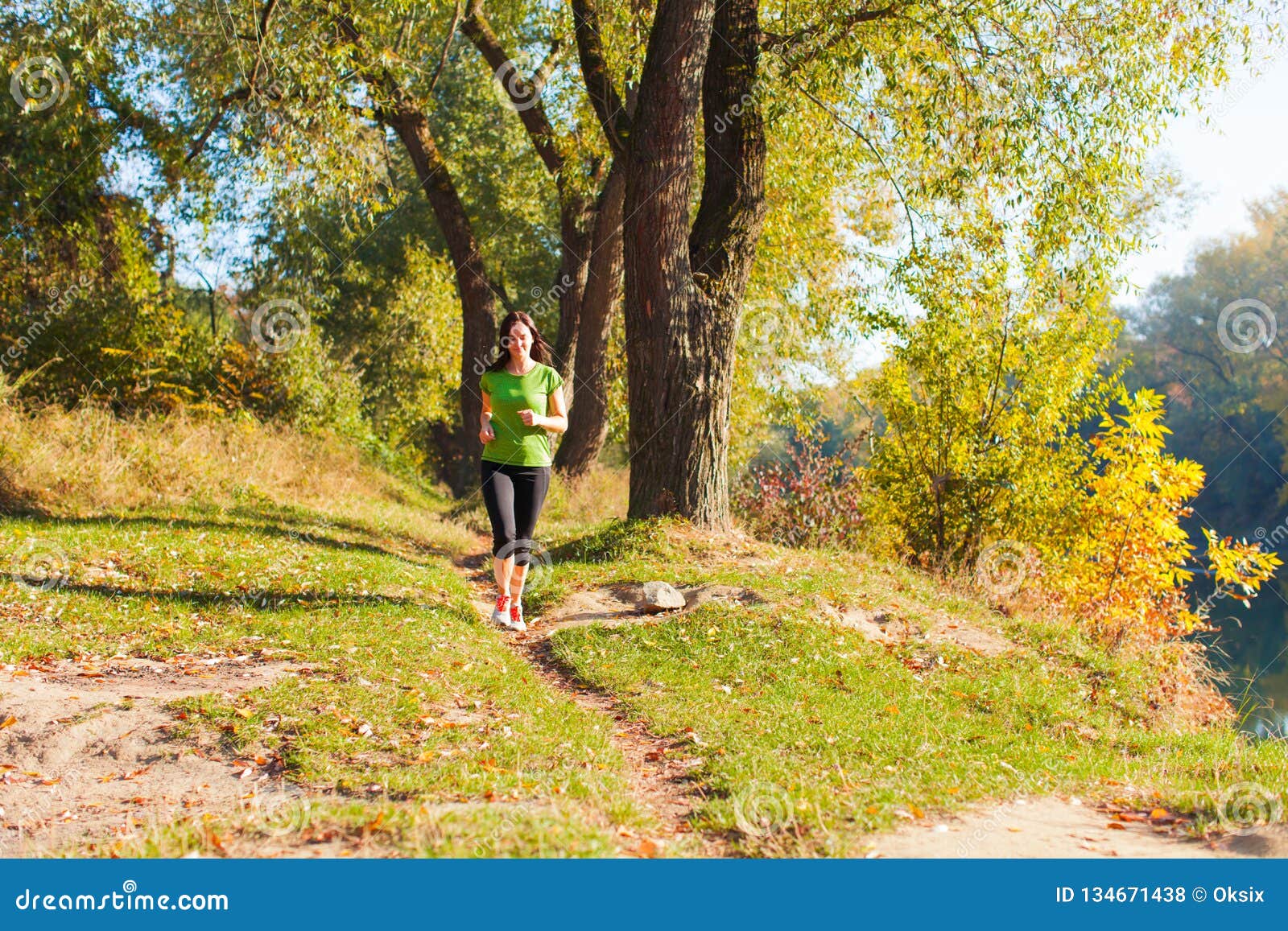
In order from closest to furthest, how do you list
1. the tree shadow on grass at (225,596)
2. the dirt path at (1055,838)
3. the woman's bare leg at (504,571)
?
1. the dirt path at (1055,838)
2. the woman's bare leg at (504,571)
3. the tree shadow on grass at (225,596)

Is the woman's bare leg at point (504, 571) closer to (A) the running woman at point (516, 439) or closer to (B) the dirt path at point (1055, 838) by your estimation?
(A) the running woman at point (516, 439)

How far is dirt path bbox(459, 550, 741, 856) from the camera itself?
4473mm

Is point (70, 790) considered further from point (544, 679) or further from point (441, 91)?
point (441, 91)

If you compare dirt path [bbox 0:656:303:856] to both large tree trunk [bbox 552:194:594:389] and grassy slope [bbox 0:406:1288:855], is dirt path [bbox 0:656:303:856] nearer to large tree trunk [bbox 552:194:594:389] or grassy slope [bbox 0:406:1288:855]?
grassy slope [bbox 0:406:1288:855]

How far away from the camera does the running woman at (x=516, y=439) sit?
27.2 feet

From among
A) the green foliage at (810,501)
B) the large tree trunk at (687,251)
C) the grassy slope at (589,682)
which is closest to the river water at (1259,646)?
the green foliage at (810,501)

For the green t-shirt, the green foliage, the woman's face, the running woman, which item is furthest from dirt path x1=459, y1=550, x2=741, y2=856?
the green foliage

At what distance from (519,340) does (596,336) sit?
33.3 feet

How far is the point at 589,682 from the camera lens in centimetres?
745

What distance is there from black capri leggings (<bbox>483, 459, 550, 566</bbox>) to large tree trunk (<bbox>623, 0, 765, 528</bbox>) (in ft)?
10.3

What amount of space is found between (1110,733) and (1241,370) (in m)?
41.4

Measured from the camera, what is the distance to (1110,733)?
7.01 metres

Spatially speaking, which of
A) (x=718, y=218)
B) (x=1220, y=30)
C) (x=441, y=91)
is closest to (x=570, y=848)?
(x=718, y=218)

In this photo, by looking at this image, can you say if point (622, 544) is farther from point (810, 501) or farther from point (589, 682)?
point (810, 501)
